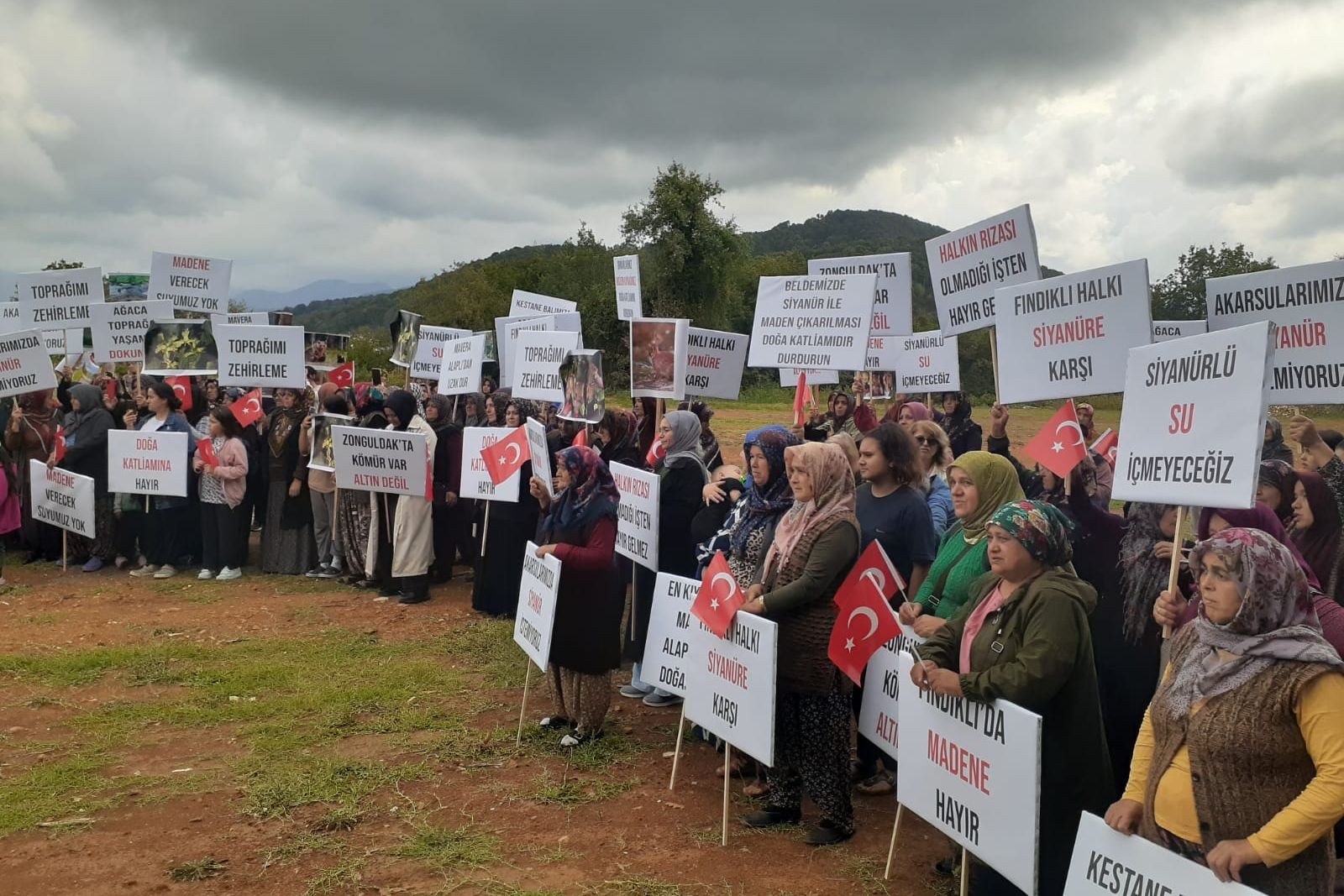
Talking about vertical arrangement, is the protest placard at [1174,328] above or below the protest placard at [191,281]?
below

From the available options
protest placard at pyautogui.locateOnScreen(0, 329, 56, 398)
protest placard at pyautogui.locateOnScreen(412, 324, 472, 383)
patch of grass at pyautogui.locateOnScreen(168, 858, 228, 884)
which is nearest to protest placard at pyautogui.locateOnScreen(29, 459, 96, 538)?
protest placard at pyautogui.locateOnScreen(0, 329, 56, 398)

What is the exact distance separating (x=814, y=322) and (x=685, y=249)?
1550 inches

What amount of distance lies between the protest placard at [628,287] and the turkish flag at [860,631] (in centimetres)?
823

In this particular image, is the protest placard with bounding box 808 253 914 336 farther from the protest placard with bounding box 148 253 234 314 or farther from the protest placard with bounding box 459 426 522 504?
the protest placard with bounding box 148 253 234 314

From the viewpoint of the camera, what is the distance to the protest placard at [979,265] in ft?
22.2

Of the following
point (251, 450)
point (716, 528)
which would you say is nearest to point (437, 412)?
point (251, 450)

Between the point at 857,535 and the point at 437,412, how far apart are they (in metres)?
7.30

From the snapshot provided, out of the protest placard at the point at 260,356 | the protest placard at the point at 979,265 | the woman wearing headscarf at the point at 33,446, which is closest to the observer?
the protest placard at the point at 979,265

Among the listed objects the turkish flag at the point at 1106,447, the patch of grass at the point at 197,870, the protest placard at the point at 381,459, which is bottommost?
the patch of grass at the point at 197,870

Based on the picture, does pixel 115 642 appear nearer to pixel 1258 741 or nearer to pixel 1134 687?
pixel 1134 687

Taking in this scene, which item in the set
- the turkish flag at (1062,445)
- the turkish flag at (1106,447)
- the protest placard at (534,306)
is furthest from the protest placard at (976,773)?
the protest placard at (534,306)

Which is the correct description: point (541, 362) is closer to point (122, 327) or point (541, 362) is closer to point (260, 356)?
point (260, 356)

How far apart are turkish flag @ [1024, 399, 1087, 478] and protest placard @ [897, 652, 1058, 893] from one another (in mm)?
1513

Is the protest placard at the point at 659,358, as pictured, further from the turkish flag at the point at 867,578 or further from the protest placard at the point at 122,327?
the protest placard at the point at 122,327
